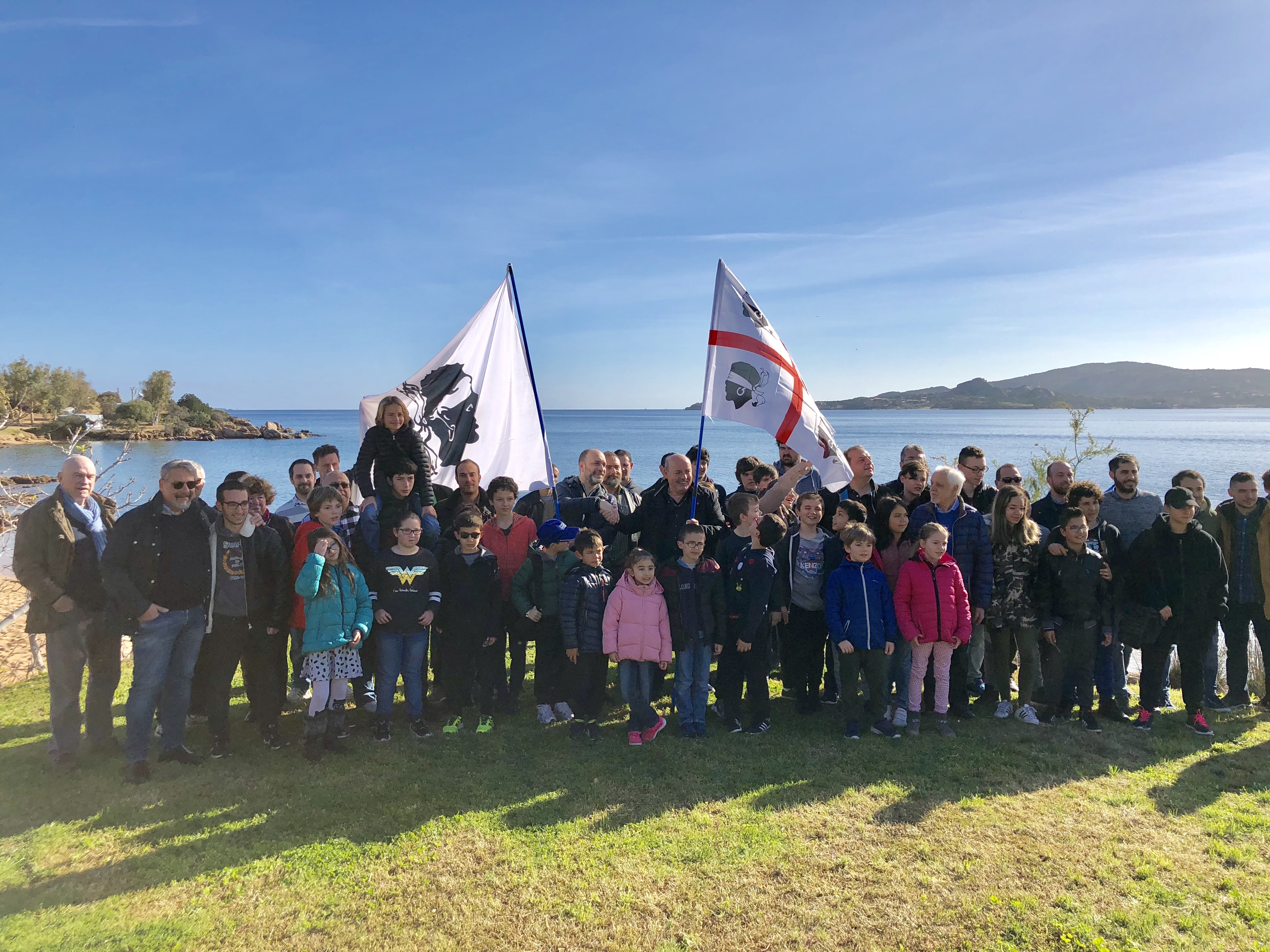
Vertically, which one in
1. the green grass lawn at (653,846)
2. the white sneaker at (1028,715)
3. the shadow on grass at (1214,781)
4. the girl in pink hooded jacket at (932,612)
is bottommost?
the shadow on grass at (1214,781)

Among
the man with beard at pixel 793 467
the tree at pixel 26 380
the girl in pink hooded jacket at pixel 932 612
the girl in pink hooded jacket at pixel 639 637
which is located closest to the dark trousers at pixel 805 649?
the girl in pink hooded jacket at pixel 932 612

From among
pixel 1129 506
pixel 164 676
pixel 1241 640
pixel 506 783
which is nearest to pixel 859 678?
pixel 506 783

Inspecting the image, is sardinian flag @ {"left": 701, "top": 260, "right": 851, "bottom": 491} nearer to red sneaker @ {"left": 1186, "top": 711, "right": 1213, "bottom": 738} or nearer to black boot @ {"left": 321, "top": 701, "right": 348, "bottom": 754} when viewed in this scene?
red sneaker @ {"left": 1186, "top": 711, "right": 1213, "bottom": 738}

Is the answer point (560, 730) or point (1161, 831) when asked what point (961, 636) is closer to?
point (1161, 831)

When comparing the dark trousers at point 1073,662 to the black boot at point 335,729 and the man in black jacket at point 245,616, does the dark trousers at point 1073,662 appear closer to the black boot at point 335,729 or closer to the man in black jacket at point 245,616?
the black boot at point 335,729

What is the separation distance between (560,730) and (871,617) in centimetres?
299

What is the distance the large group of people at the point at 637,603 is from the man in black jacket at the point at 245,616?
0.7 inches

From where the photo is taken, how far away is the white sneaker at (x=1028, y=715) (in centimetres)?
648

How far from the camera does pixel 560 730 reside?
6.34 metres

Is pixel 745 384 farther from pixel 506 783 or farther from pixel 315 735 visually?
pixel 315 735

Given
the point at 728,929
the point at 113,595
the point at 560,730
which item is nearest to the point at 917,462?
the point at 560,730

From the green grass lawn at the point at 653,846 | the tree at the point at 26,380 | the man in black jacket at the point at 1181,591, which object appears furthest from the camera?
the tree at the point at 26,380

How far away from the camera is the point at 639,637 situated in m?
6.10

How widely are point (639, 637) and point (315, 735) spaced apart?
2805 mm
